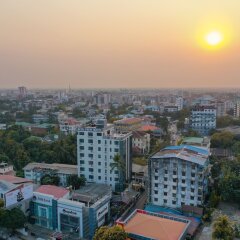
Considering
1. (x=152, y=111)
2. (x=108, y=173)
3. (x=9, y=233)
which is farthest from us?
(x=152, y=111)

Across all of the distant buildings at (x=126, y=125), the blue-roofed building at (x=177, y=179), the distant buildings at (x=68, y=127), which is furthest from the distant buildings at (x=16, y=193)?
the distant buildings at (x=68, y=127)

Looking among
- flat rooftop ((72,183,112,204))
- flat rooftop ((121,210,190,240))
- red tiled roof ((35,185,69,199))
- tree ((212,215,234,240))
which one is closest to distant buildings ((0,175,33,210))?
red tiled roof ((35,185,69,199))

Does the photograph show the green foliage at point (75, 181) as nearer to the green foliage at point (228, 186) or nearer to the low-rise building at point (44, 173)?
the low-rise building at point (44, 173)

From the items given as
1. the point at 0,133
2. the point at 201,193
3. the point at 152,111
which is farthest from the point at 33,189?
the point at 152,111

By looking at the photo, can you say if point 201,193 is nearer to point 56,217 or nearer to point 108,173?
point 108,173

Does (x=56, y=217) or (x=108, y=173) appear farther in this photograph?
(x=108, y=173)

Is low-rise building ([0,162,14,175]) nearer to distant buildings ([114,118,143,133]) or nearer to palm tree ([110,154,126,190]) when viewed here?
palm tree ([110,154,126,190])
